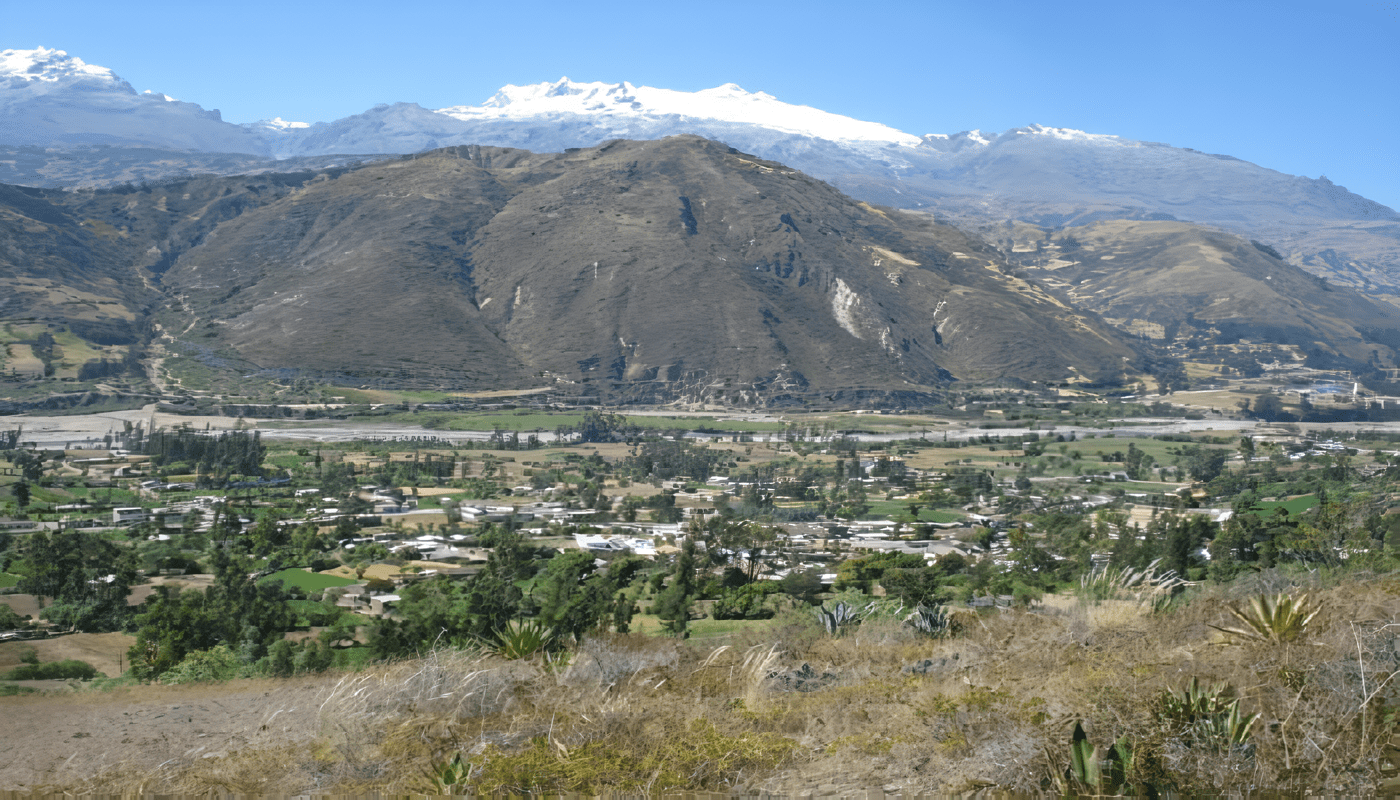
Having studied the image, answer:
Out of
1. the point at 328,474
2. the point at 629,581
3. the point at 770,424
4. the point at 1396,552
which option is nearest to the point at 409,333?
the point at 770,424

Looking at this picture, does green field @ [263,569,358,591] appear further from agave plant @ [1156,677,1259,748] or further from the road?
the road

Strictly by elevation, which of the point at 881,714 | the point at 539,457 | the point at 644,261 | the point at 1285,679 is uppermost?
the point at 644,261

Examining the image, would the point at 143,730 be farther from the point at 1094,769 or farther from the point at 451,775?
the point at 1094,769

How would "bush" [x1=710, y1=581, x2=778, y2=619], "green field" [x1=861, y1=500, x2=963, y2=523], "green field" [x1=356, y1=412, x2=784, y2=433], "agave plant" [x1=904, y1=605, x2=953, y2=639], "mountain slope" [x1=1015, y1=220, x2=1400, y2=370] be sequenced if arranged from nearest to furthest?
"agave plant" [x1=904, y1=605, x2=953, y2=639] < "bush" [x1=710, y1=581, x2=778, y2=619] < "green field" [x1=861, y1=500, x2=963, y2=523] < "green field" [x1=356, y1=412, x2=784, y2=433] < "mountain slope" [x1=1015, y1=220, x2=1400, y2=370]

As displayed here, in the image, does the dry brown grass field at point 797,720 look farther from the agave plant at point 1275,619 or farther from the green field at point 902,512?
the green field at point 902,512

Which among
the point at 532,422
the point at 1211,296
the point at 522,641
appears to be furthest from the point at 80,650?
the point at 1211,296

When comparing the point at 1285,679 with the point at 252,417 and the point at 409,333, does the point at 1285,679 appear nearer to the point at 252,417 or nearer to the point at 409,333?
the point at 252,417

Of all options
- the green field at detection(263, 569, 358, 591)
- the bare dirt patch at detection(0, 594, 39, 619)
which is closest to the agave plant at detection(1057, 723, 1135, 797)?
the bare dirt patch at detection(0, 594, 39, 619)

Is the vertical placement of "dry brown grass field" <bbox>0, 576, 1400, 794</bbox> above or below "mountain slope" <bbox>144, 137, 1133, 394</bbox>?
below
